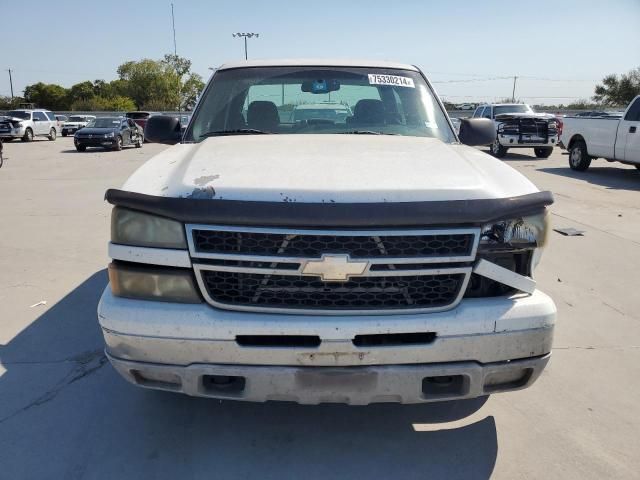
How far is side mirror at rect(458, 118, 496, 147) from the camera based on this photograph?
12.7 feet

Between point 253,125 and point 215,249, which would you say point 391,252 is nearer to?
point 215,249

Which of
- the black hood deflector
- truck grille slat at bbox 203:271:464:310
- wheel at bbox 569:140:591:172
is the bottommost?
wheel at bbox 569:140:591:172

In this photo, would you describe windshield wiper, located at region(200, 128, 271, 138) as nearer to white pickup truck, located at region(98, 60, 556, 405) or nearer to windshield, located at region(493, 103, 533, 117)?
white pickup truck, located at region(98, 60, 556, 405)

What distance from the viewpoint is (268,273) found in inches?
83.6

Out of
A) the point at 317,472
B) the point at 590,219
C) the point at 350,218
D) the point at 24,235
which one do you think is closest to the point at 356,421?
the point at 317,472

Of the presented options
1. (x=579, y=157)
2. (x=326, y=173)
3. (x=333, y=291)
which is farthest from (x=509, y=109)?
(x=333, y=291)

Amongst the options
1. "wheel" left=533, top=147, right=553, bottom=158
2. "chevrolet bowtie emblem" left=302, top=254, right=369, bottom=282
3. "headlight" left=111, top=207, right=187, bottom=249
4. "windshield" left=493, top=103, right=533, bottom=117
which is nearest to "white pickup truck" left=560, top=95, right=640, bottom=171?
"wheel" left=533, top=147, right=553, bottom=158

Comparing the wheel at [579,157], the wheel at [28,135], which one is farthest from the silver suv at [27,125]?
the wheel at [579,157]

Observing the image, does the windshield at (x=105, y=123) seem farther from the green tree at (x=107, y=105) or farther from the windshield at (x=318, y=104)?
the green tree at (x=107, y=105)

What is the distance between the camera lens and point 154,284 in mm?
2201

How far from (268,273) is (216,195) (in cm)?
39

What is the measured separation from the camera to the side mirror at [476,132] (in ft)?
12.7

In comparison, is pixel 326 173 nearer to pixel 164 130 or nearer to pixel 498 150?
pixel 164 130

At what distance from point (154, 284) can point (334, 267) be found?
2.53 ft
